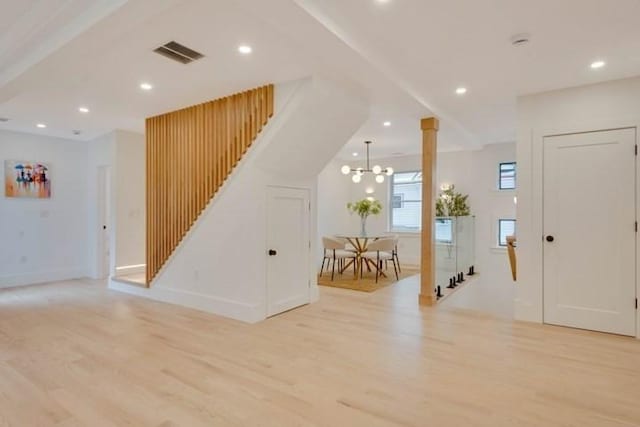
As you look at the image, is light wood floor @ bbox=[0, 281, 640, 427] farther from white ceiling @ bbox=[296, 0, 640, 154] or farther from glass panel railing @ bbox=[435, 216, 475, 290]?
white ceiling @ bbox=[296, 0, 640, 154]

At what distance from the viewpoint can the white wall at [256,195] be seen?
405 centimetres

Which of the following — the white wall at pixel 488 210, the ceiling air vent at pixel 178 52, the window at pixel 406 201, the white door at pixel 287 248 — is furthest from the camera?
the window at pixel 406 201

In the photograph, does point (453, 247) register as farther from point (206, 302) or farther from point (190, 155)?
point (190, 155)

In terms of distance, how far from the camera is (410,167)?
912 centimetres

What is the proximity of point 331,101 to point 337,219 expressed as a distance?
5818 mm

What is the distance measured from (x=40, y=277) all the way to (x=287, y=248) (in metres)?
5.09

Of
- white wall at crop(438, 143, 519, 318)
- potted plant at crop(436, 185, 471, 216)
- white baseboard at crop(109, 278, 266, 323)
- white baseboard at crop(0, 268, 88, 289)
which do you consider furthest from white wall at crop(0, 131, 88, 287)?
white wall at crop(438, 143, 519, 318)

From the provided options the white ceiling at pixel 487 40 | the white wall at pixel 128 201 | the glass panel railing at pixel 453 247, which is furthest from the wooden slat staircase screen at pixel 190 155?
the glass panel railing at pixel 453 247

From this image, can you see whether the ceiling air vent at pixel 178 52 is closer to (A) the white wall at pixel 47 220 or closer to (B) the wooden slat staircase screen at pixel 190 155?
(B) the wooden slat staircase screen at pixel 190 155

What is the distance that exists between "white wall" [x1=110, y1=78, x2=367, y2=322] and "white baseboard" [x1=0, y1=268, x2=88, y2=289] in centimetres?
349

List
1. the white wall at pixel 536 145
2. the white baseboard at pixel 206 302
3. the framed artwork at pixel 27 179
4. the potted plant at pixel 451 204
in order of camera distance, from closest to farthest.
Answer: the white wall at pixel 536 145 → the white baseboard at pixel 206 302 → the framed artwork at pixel 27 179 → the potted plant at pixel 451 204

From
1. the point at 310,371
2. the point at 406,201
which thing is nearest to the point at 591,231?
the point at 310,371

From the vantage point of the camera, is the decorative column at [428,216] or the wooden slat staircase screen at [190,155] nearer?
the wooden slat staircase screen at [190,155]

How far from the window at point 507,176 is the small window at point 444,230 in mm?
2095
